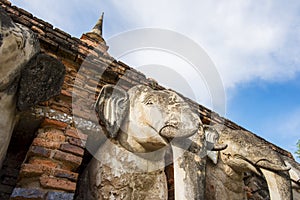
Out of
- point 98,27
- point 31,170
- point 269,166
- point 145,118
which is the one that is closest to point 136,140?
point 145,118

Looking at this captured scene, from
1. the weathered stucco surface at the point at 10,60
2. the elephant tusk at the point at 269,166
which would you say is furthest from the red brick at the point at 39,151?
the elephant tusk at the point at 269,166

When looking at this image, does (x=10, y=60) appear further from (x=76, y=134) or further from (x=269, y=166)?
(x=269, y=166)

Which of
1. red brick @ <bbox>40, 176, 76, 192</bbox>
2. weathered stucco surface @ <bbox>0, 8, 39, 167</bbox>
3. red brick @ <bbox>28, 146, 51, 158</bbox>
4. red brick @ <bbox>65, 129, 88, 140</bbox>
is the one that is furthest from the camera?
red brick @ <bbox>65, 129, 88, 140</bbox>

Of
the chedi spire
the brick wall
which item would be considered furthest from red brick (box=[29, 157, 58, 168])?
the chedi spire

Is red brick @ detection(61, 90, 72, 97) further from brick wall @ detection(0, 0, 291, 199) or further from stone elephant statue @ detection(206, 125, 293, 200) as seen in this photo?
stone elephant statue @ detection(206, 125, 293, 200)

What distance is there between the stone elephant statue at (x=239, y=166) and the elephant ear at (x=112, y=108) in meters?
0.89

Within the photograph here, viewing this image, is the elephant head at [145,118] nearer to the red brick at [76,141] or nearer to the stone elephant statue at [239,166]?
the red brick at [76,141]

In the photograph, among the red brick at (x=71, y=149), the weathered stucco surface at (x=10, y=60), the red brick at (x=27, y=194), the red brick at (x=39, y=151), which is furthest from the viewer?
the red brick at (x=71, y=149)

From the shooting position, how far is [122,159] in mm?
2068

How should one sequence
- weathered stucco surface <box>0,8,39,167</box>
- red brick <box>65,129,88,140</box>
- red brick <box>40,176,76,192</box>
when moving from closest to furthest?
1. weathered stucco surface <box>0,8,39,167</box>
2. red brick <box>40,176,76,192</box>
3. red brick <box>65,129,88,140</box>

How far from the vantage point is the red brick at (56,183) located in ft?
5.85

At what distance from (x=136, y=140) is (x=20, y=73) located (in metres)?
0.98

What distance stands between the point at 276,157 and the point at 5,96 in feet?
6.95

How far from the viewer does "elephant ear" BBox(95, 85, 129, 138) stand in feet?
6.88
